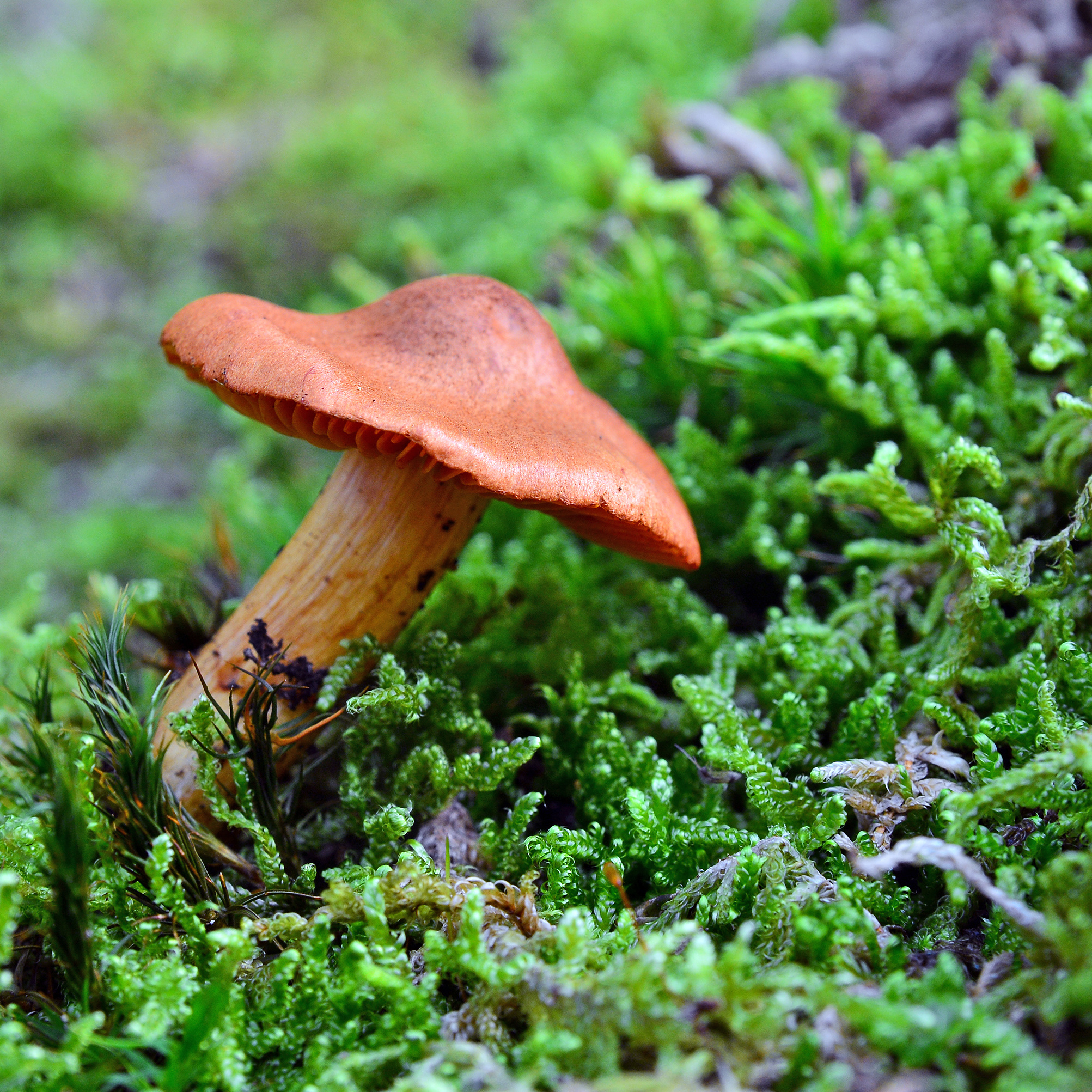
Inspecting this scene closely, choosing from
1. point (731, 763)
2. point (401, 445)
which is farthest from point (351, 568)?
point (731, 763)

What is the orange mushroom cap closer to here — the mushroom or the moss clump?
the mushroom

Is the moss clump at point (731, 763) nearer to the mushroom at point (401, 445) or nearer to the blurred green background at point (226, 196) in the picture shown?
the mushroom at point (401, 445)

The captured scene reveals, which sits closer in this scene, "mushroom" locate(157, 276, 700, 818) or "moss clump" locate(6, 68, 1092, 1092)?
"moss clump" locate(6, 68, 1092, 1092)

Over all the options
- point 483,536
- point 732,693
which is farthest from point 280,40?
point 732,693

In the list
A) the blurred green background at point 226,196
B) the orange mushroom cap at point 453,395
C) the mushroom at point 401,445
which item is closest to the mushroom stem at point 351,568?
the mushroom at point 401,445

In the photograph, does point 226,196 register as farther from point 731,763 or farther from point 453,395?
point 731,763

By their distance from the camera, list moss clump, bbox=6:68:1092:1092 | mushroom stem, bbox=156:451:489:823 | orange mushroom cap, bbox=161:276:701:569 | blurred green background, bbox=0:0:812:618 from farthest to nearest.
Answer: blurred green background, bbox=0:0:812:618 → mushroom stem, bbox=156:451:489:823 → orange mushroom cap, bbox=161:276:701:569 → moss clump, bbox=6:68:1092:1092

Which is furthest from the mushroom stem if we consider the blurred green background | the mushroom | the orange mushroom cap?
the blurred green background
